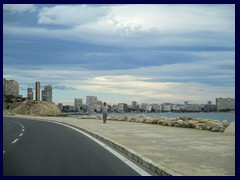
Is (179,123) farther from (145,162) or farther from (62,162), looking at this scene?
(145,162)

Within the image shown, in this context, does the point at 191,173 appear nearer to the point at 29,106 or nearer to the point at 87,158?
the point at 87,158

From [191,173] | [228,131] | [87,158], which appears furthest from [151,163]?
[228,131]

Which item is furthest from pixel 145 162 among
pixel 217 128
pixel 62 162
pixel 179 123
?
pixel 179 123

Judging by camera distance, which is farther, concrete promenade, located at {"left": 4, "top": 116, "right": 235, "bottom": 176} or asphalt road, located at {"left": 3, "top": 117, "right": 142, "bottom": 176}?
asphalt road, located at {"left": 3, "top": 117, "right": 142, "bottom": 176}

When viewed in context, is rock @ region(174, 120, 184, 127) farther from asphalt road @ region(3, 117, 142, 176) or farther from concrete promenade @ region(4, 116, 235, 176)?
asphalt road @ region(3, 117, 142, 176)

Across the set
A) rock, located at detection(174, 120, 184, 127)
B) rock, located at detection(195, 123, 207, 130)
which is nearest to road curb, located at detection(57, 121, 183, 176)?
rock, located at detection(195, 123, 207, 130)

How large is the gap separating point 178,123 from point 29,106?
95132 mm

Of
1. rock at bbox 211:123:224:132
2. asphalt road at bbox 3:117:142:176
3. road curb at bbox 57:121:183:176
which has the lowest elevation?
asphalt road at bbox 3:117:142:176

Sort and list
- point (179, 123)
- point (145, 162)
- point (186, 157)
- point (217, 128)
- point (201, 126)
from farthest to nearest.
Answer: point (179, 123)
point (201, 126)
point (217, 128)
point (186, 157)
point (145, 162)

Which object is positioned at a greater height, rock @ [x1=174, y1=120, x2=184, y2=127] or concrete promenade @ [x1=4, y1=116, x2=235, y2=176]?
rock @ [x1=174, y1=120, x2=184, y2=127]

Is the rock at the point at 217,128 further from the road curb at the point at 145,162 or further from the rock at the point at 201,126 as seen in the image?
the road curb at the point at 145,162

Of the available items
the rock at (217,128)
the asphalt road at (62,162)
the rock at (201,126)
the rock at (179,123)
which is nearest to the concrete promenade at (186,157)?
the asphalt road at (62,162)

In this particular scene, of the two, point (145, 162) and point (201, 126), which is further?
point (201, 126)

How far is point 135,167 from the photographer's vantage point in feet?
37.2
